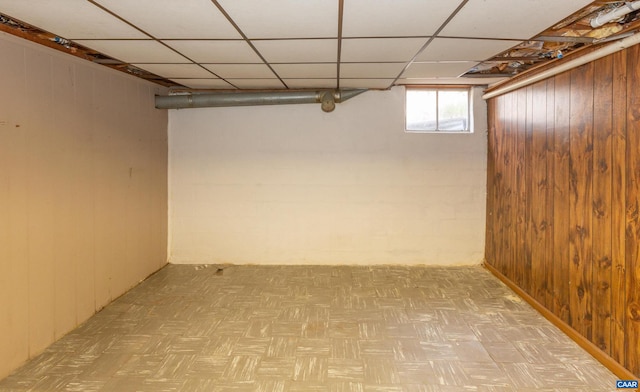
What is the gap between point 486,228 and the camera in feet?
15.8

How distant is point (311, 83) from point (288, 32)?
73.1 inches

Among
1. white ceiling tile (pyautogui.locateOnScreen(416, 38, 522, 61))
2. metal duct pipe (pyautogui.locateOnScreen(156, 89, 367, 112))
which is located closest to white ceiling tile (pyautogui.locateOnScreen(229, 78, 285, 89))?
metal duct pipe (pyautogui.locateOnScreen(156, 89, 367, 112))

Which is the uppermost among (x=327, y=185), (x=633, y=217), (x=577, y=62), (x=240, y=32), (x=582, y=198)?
(x=240, y=32)

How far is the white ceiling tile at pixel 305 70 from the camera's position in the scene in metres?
3.53

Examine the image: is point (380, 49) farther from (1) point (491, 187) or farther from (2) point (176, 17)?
(1) point (491, 187)

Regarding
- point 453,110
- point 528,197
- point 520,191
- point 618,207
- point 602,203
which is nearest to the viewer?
point 618,207

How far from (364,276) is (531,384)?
7.50 ft

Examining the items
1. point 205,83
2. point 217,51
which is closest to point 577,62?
point 217,51

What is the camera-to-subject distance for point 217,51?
299 cm

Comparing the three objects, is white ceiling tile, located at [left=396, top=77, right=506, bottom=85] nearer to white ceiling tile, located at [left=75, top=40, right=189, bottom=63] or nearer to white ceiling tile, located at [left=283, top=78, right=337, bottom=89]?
white ceiling tile, located at [left=283, top=78, right=337, bottom=89]

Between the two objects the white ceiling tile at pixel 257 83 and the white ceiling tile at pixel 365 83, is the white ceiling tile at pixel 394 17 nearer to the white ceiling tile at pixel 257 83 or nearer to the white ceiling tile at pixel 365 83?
the white ceiling tile at pixel 365 83

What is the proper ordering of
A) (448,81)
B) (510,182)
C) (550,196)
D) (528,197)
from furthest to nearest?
(448,81) → (510,182) → (528,197) → (550,196)

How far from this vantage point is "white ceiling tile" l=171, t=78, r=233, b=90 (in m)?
4.19

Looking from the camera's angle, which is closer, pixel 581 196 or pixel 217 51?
pixel 581 196
